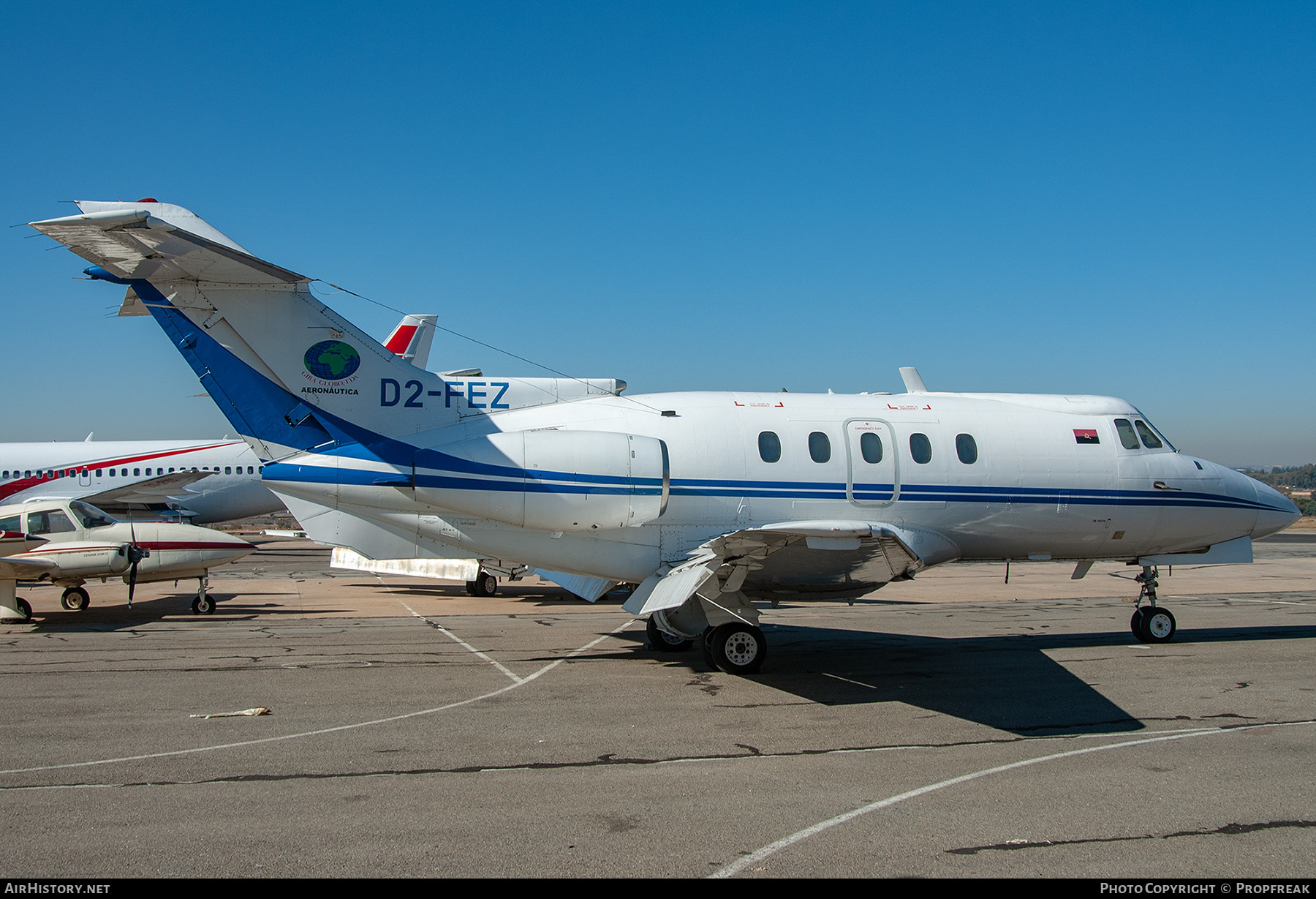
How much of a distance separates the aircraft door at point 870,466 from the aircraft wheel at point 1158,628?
5.01 m

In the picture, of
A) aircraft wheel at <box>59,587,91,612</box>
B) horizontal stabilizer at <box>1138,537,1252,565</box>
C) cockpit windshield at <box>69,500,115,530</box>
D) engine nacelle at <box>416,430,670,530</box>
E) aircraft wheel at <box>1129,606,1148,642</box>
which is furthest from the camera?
aircraft wheel at <box>59,587,91,612</box>

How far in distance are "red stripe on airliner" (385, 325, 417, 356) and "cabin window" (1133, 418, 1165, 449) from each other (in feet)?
63.3

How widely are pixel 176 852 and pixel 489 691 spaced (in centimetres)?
485

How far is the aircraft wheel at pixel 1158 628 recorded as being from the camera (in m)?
13.4

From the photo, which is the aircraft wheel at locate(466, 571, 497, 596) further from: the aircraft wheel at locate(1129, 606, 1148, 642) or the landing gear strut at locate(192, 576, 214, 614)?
the aircraft wheel at locate(1129, 606, 1148, 642)

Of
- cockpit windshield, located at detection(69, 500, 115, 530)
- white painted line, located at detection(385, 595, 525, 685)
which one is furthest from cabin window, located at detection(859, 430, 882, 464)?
cockpit windshield, located at detection(69, 500, 115, 530)

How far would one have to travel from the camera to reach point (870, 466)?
39.4ft

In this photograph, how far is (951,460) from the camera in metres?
12.3

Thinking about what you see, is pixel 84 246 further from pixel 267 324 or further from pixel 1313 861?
pixel 1313 861

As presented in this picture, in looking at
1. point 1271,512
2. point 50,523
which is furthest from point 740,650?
point 50,523

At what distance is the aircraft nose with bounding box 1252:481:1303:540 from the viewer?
550 inches

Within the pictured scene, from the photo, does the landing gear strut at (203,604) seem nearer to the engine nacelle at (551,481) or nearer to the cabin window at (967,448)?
the engine nacelle at (551,481)
